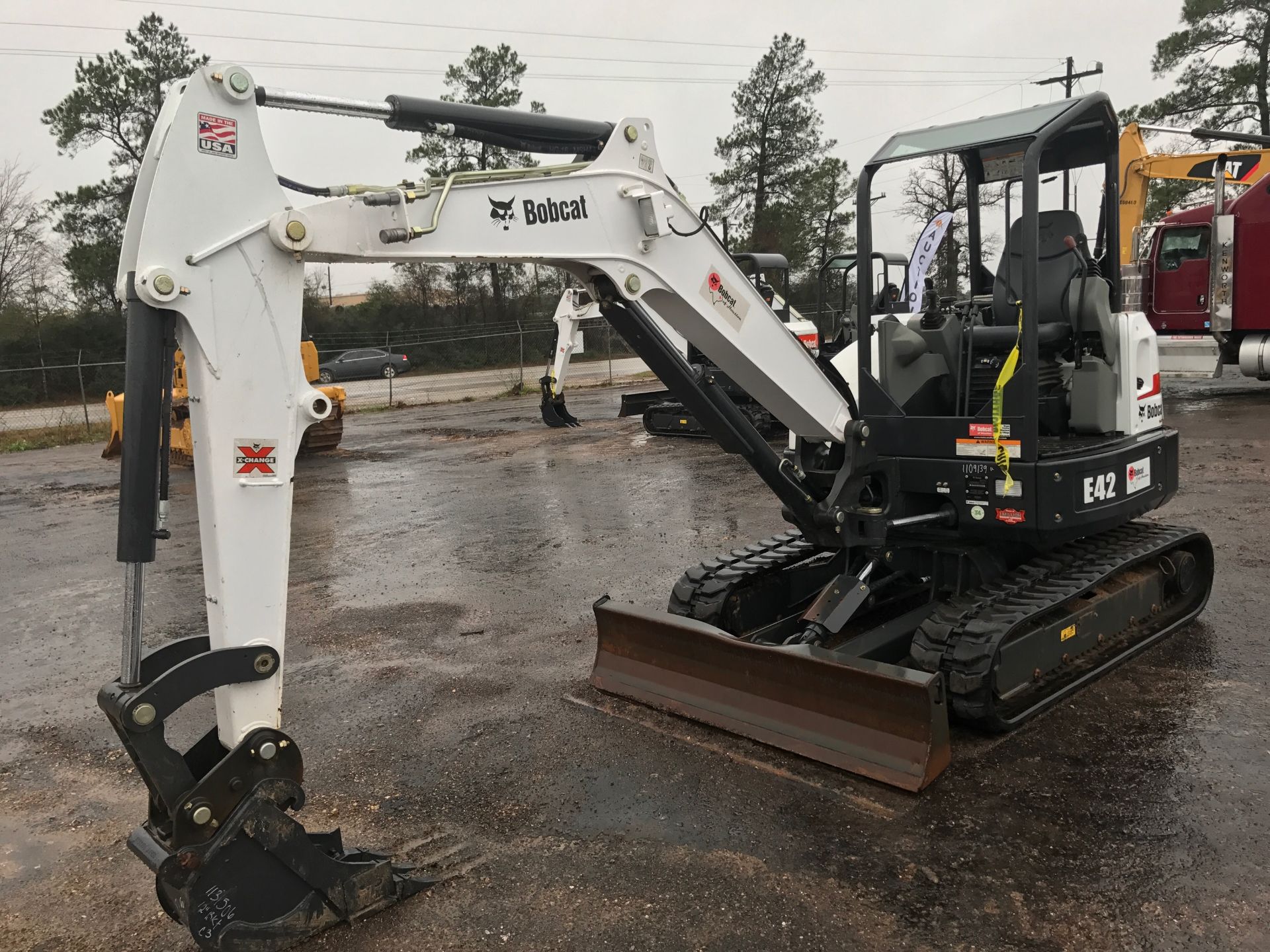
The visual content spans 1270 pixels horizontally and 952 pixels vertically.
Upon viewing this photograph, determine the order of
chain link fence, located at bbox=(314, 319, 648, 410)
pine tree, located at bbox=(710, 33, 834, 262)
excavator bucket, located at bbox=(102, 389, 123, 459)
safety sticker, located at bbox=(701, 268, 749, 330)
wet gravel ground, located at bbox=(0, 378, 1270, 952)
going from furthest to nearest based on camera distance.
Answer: pine tree, located at bbox=(710, 33, 834, 262), chain link fence, located at bbox=(314, 319, 648, 410), excavator bucket, located at bbox=(102, 389, 123, 459), safety sticker, located at bbox=(701, 268, 749, 330), wet gravel ground, located at bbox=(0, 378, 1270, 952)

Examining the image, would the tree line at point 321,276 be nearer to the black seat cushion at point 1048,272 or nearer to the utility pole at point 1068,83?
the utility pole at point 1068,83

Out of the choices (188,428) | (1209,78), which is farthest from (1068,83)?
(188,428)

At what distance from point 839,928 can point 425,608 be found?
15.1ft

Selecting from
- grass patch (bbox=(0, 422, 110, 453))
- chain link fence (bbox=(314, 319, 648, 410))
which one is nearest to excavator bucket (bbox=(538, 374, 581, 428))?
chain link fence (bbox=(314, 319, 648, 410))

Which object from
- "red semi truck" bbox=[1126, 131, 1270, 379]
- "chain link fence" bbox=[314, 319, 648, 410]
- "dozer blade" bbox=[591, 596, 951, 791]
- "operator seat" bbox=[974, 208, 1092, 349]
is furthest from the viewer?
"chain link fence" bbox=[314, 319, 648, 410]

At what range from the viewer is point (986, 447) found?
5.00m

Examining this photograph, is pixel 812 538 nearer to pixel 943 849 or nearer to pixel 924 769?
pixel 924 769

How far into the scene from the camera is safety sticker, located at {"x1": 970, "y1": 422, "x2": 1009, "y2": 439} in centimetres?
491

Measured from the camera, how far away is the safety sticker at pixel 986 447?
4.91 m

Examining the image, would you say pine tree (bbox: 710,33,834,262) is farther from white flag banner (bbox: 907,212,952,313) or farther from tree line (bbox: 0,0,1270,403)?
white flag banner (bbox: 907,212,952,313)

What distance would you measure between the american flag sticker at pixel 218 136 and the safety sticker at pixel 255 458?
874mm

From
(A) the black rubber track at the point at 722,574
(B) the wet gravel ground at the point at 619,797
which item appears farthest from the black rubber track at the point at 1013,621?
(A) the black rubber track at the point at 722,574

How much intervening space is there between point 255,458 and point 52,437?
68.0ft

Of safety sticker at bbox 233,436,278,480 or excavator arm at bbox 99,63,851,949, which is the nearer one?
excavator arm at bbox 99,63,851,949
